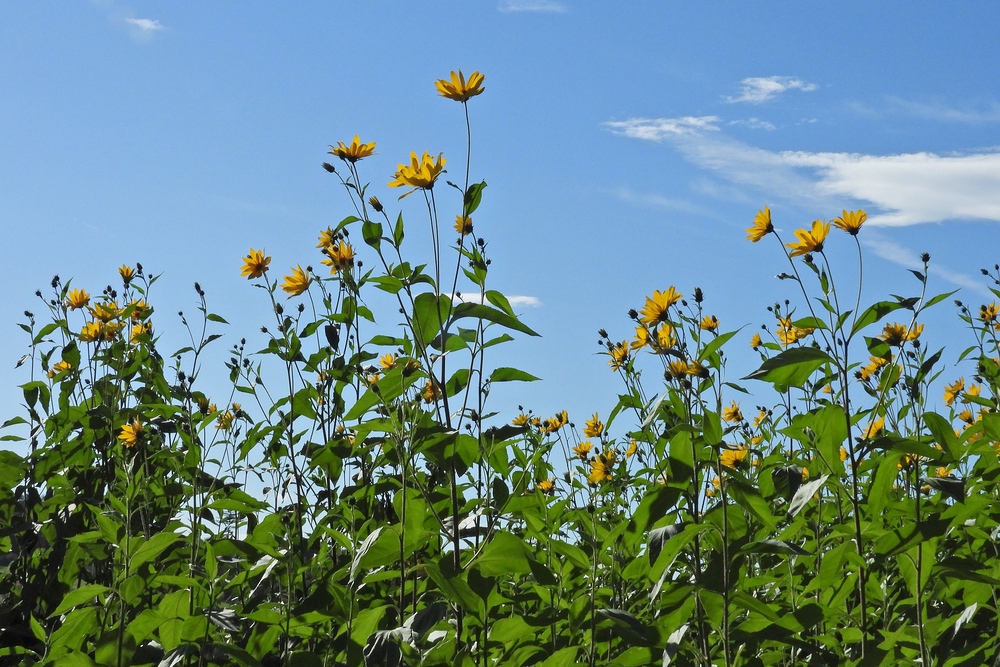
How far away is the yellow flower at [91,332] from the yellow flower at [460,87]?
2801 millimetres

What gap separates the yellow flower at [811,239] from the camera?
248cm

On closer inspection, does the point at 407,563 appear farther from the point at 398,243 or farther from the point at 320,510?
the point at 398,243

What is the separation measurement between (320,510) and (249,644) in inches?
23.8

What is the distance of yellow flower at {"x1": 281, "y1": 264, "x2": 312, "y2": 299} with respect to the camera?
3939mm

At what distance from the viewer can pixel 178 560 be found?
3432mm

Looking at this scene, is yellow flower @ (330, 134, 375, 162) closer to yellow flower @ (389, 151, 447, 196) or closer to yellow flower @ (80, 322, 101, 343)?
yellow flower @ (389, 151, 447, 196)

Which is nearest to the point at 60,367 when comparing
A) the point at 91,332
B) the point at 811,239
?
the point at 91,332

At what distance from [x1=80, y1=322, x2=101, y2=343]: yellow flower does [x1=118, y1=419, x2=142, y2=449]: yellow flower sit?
0.87 metres

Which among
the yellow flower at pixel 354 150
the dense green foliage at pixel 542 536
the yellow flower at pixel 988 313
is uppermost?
the yellow flower at pixel 354 150

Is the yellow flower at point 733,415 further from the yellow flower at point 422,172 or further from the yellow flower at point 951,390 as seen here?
the yellow flower at point 422,172

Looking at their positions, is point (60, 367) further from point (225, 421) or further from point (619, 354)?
point (619, 354)

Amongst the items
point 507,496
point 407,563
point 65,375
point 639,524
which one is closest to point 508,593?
point 407,563

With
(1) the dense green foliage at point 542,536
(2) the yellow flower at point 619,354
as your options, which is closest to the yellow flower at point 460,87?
(1) the dense green foliage at point 542,536

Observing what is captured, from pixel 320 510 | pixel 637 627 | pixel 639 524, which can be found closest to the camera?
pixel 637 627
